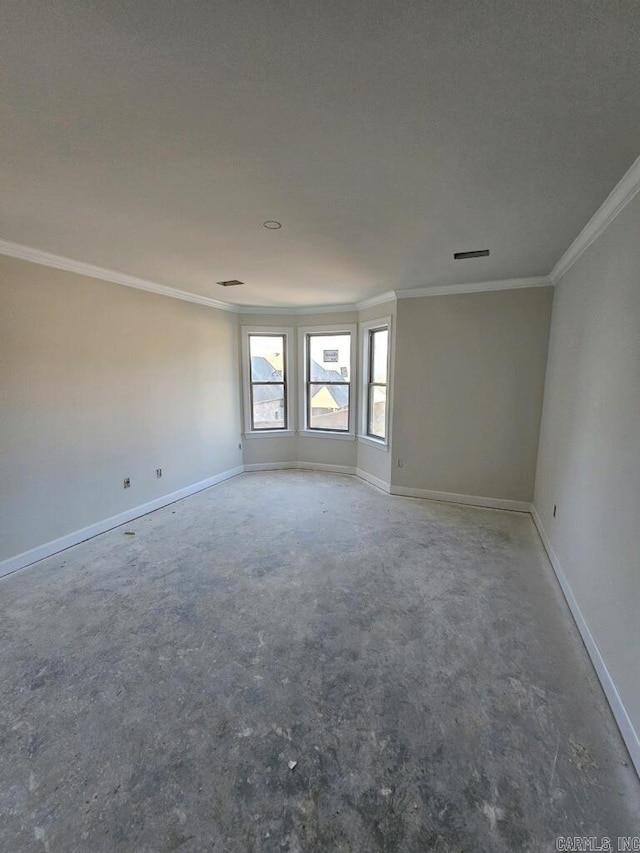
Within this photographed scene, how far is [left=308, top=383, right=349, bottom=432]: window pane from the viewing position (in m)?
5.63

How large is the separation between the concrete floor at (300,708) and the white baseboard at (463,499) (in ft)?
3.97

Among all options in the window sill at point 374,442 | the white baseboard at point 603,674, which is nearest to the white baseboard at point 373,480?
the window sill at point 374,442

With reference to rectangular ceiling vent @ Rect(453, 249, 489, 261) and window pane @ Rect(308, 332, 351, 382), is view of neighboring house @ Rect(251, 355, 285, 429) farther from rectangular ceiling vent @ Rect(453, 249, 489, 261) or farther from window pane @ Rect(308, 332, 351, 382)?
rectangular ceiling vent @ Rect(453, 249, 489, 261)

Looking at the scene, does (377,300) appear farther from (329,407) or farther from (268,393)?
(268,393)

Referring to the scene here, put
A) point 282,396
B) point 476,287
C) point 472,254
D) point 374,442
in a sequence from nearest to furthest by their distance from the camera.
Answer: point 472,254 → point 476,287 → point 374,442 → point 282,396

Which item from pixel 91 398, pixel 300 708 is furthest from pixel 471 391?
pixel 91 398

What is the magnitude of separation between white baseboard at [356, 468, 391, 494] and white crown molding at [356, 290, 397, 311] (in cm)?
235

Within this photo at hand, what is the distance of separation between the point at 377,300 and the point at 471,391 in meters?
1.69

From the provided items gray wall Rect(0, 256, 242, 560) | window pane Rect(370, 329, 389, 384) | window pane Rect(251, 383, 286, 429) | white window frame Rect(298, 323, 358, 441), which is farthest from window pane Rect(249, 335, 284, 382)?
window pane Rect(370, 329, 389, 384)

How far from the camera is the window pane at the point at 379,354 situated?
4960mm

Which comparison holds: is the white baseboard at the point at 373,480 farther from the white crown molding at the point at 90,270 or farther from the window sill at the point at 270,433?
the white crown molding at the point at 90,270

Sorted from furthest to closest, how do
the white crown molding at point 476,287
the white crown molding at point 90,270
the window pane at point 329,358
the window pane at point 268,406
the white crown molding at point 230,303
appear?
the window pane at point 268,406, the window pane at point 329,358, the white crown molding at point 476,287, the white crown molding at point 230,303, the white crown molding at point 90,270

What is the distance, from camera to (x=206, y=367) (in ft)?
16.2

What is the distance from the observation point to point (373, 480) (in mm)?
5172
